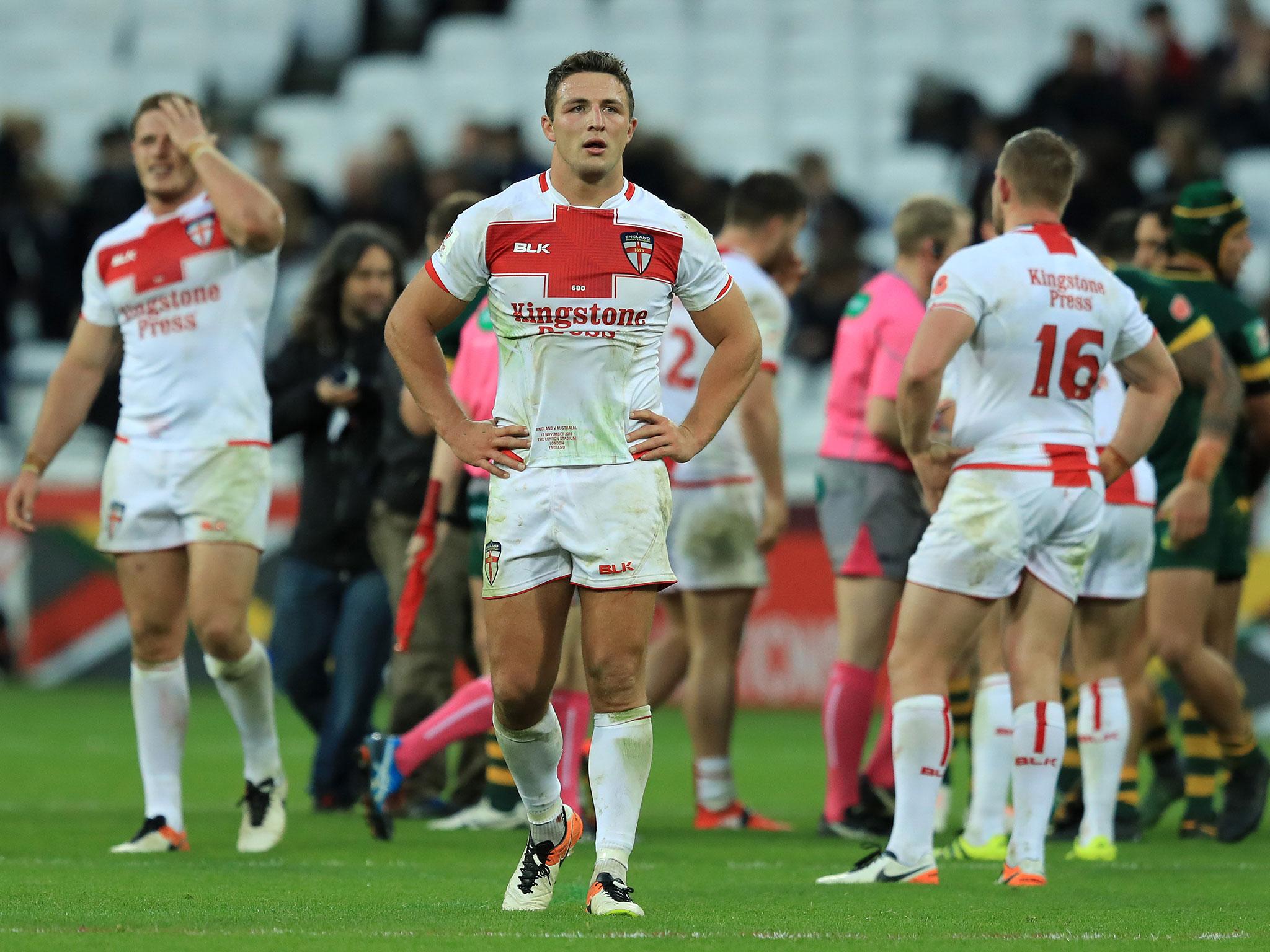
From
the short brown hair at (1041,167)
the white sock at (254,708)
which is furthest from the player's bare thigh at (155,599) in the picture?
the short brown hair at (1041,167)

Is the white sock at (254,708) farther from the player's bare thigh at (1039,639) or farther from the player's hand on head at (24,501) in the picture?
the player's bare thigh at (1039,639)

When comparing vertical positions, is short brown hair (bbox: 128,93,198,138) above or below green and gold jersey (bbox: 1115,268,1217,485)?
above

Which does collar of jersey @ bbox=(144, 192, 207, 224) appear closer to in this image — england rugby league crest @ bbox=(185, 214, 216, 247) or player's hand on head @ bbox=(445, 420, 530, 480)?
england rugby league crest @ bbox=(185, 214, 216, 247)

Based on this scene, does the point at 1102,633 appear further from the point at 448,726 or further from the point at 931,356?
the point at 448,726

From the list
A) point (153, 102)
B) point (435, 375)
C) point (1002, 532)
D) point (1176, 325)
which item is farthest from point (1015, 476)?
point (153, 102)

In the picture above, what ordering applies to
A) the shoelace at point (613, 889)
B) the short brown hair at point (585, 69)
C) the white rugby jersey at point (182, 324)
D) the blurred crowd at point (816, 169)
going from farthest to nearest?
the blurred crowd at point (816, 169)
the white rugby jersey at point (182, 324)
the short brown hair at point (585, 69)
the shoelace at point (613, 889)

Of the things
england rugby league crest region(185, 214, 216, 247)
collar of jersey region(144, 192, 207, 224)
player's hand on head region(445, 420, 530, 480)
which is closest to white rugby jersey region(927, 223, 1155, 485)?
player's hand on head region(445, 420, 530, 480)

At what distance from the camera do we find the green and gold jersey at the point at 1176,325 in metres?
7.57

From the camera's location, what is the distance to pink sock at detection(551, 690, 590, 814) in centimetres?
721

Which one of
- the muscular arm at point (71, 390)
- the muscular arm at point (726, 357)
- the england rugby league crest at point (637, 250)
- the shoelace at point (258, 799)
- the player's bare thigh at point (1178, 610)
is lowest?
the shoelace at point (258, 799)

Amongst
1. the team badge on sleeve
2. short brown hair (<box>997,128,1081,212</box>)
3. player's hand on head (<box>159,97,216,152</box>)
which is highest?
player's hand on head (<box>159,97,216,152</box>)

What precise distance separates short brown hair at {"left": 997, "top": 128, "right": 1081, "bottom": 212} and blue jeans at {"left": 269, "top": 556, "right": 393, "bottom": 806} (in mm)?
3725

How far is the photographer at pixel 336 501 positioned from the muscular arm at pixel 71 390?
151 centimetres

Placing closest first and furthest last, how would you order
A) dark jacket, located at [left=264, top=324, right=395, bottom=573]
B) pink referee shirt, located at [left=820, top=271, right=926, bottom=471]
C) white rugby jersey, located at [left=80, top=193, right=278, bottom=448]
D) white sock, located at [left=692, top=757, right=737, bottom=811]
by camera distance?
Answer: white rugby jersey, located at [left=80, top=193, right=278, bottom=448], pink referee shirt, located at [left=820, top=271, right=926, bottom=471], white sock, located at [left=692, top=757, right=737, bottom=811], dark jacket, located at [left=264, top=324, right=395, bottom=573]
